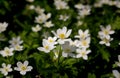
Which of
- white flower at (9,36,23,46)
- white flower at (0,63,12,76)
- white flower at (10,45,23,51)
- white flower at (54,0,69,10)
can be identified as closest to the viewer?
white flower at (0,63,12,76)

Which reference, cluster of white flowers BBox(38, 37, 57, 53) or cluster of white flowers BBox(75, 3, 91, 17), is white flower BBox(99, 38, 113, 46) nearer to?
cluster of white flowers BBox(38, 37, 57, 53)

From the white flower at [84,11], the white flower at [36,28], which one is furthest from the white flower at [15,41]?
the white flower at [84,11]

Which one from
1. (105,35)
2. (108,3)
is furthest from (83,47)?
(108,3)

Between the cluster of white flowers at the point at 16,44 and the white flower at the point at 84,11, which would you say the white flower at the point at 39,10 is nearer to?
the white flower at the point at 84,11

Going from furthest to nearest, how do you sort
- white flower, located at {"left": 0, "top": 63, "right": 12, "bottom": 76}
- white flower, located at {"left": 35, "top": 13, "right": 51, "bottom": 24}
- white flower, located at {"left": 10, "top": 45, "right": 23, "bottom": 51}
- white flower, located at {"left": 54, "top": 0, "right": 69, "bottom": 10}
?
1. white flower, located at {"left": 54, "top": 0, "right": 69, "bottom": 10}
2. white flower, located at {"left": 35, "top": 13, "right": 51, "bottom": 24}
3. white flower, located at {"left": 10, "top": 45, "right": 23, "bottom": 51}
4. white flower, located at {"left": 0, "top": 63, "right": 12, "bottom": 76}

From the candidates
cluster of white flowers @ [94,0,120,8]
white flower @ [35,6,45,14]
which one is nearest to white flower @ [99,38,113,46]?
cluster of white flowers @ [94,0,120,8]

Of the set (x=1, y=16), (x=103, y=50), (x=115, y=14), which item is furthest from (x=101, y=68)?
(x=1, y=16)

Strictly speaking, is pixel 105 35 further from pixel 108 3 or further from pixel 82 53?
pixel 108 3

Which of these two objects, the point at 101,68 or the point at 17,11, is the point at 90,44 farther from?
the point at 17,11

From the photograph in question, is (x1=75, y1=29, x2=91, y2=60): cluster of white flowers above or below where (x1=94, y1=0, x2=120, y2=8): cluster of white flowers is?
below
